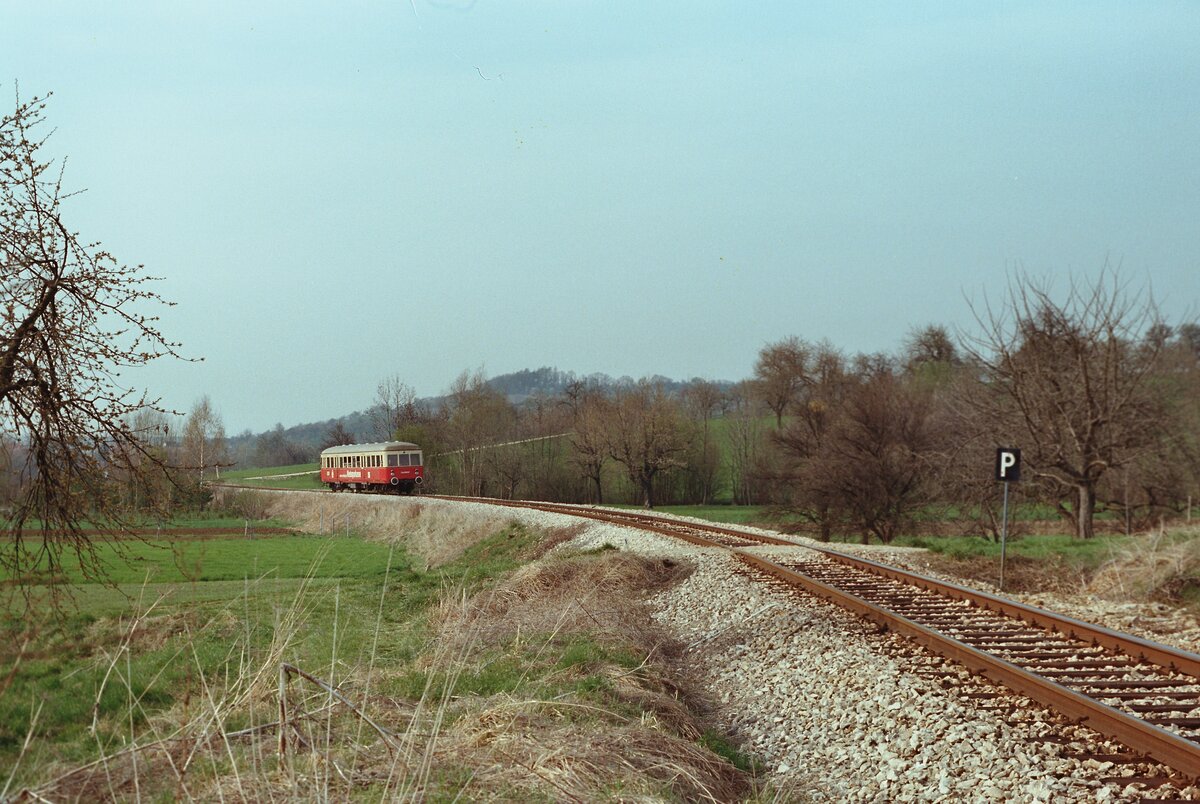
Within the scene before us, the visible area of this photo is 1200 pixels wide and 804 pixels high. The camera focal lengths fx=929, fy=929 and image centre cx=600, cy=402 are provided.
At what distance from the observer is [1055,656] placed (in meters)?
8.38

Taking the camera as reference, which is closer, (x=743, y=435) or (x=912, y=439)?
(x=912, y=439)

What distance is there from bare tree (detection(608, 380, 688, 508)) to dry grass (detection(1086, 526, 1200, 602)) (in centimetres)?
4764

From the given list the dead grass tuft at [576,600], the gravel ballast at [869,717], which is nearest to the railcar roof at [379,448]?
the dead grass tuft at [576,600]

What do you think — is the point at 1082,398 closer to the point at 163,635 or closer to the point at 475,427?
the point at 163,635

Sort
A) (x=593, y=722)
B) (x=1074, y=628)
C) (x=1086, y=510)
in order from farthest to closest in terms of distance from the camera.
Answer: (x=1086, y=510) → (x=1074, y=628) → (x=593, y=722)

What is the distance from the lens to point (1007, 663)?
7.59 m

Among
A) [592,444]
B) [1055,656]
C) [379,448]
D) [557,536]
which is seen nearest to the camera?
[1055,656]

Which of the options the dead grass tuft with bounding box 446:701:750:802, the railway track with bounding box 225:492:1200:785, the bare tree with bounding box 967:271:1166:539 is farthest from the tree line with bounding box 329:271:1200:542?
the dead grass tuft with bounding box 446:701:750:802

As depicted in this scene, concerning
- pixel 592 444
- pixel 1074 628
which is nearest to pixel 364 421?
pixel 592 444

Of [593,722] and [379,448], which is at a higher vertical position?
[379,448]

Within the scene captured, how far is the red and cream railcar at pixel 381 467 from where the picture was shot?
53.3m

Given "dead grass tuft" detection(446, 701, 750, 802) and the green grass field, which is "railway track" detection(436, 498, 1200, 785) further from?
the green grass field

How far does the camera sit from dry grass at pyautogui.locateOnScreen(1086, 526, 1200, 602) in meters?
13.4

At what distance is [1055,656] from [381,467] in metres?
48.2
